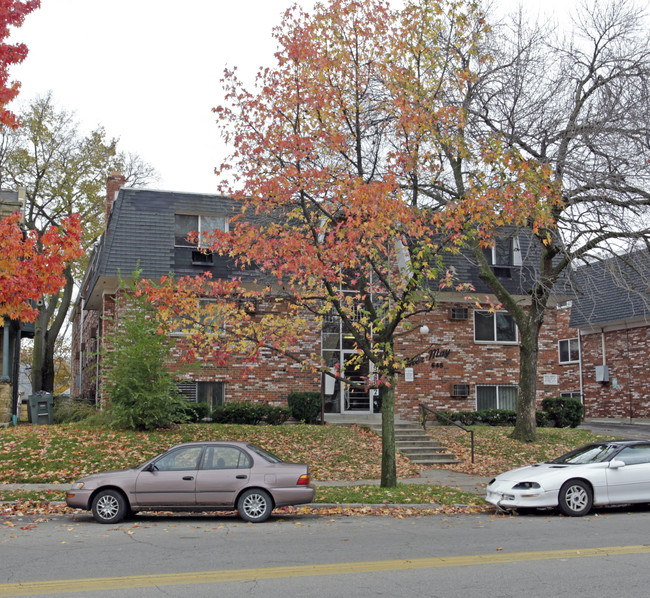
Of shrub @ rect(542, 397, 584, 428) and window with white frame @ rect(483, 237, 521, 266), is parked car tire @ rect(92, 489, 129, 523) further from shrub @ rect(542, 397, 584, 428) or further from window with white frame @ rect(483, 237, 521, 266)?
window with white frame @ rect(483, 237, 521, 266)

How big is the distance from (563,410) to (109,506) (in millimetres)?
17946

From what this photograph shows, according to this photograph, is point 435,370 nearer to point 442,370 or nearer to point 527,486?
point 442,370

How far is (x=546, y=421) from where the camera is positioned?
2436 cm

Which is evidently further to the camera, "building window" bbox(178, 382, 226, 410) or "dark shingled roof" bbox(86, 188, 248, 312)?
"building window" bbox(178, 382, 226, 410)

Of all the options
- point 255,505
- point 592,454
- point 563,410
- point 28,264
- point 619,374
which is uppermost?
point 28,264

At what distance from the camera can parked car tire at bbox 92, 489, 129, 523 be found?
1121cm

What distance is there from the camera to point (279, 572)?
7.57 metres

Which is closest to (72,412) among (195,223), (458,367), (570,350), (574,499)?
(195,223)

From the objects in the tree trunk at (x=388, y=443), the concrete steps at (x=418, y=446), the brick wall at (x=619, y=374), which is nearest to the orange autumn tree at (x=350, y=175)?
the tree trunk at (x=388, y=443)

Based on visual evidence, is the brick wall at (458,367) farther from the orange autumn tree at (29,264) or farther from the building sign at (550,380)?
the orange autumn tree at (29,264)

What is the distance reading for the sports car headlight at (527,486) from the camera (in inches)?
476

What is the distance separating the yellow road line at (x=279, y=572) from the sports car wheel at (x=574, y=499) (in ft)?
9.88

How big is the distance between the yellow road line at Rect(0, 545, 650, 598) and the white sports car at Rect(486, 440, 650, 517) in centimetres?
302

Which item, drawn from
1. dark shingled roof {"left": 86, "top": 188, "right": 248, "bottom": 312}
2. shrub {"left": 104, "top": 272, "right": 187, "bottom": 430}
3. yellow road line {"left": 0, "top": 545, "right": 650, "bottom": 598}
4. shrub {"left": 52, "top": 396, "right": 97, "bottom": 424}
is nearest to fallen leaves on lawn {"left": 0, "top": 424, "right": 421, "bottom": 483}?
shrub {"left": 104, "top": 272, "right": 187, "bottom": 430}
